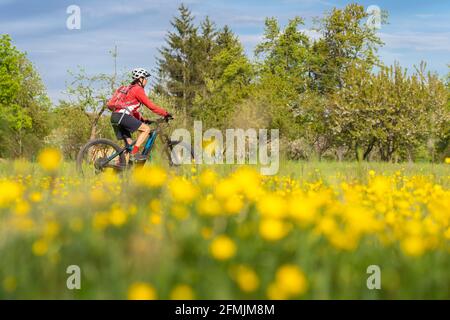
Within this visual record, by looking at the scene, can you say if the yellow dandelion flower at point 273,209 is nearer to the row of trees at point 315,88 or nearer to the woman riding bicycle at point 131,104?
the woman riding bicycle at point 131,104

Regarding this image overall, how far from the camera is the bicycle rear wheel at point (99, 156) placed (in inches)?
397

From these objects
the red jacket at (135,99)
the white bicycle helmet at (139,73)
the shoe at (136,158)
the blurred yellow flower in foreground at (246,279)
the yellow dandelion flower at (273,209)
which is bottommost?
A: the blurred yellow flower in foreground at (246,279)

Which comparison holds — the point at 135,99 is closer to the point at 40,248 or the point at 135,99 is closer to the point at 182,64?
the point at 40,248

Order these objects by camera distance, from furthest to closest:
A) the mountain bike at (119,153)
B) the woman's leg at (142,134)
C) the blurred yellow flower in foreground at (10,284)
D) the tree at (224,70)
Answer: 1. the tree at (224,70)
2. the woman's leg at (142,134)
3. the mountain bike at (119,153)
4. the blurred yellow flower in foreground at (10,284)

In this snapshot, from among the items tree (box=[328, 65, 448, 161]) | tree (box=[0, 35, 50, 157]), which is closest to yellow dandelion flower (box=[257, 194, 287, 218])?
tree (box=[0, 35, 50, 157])

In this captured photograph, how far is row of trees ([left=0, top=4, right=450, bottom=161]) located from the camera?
42.6m

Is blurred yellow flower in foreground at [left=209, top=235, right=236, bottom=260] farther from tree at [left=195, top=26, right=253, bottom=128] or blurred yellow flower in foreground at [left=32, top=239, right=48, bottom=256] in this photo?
tree at [left=195, top=26, right=253, bottom=128]

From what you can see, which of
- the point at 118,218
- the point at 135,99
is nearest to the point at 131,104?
the point at 135,99

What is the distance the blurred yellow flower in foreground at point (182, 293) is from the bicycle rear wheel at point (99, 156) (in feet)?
24.1

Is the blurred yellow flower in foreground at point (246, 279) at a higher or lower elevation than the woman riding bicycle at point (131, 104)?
lower

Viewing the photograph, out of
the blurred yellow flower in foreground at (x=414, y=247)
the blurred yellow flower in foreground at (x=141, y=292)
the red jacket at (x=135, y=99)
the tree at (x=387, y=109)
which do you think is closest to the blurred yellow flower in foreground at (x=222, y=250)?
the blurred yellow flower in foreground at (x=141, y=292)
